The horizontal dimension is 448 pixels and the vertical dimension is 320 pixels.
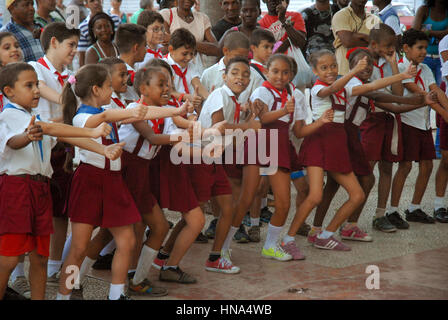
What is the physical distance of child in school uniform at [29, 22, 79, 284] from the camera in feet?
14.5

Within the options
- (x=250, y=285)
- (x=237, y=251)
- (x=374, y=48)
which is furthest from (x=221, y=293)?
(x=374, y=48)

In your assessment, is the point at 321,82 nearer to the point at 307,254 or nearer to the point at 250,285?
the point at 307,254

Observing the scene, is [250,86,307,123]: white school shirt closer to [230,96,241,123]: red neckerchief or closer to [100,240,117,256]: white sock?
[230,96,241,123]: red neckerchief

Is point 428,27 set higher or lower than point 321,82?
higher

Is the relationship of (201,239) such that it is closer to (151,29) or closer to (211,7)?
(151,29)

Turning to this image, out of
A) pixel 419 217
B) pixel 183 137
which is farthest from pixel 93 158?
pixel 419 217

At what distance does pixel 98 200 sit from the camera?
3.74 m

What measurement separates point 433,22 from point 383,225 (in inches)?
138

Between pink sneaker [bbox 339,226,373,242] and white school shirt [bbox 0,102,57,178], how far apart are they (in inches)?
115

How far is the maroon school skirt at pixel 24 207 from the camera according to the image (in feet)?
11.6

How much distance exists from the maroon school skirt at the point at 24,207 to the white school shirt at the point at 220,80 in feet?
7.49

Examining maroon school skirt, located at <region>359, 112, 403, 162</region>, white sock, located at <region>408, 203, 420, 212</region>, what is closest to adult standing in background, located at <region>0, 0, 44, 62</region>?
maroon school skirt, located at <region>359, 112, 403, 162</region>

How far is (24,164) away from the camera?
11.8 ft
